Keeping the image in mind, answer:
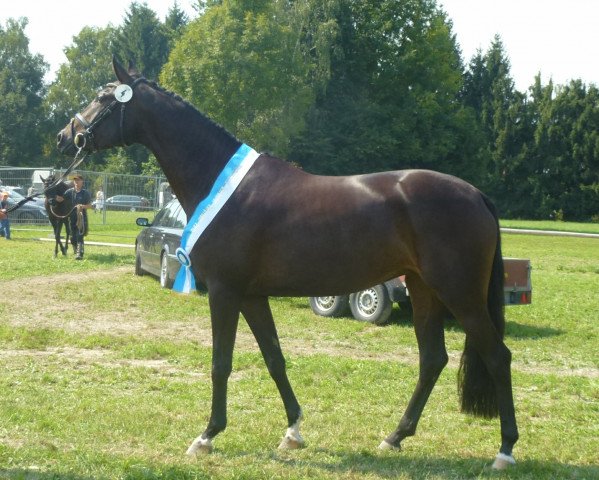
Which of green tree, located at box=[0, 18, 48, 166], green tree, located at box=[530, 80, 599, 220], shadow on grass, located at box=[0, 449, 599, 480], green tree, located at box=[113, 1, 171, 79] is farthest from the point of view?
green tree, located at box=[113, 1, 171, 79]

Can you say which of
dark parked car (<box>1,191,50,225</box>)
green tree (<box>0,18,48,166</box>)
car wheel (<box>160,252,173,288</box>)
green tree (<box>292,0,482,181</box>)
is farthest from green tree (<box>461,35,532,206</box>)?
car wheel (<box>160,252,173,288</box>)

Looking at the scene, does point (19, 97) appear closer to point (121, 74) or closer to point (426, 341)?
point (121, 74)

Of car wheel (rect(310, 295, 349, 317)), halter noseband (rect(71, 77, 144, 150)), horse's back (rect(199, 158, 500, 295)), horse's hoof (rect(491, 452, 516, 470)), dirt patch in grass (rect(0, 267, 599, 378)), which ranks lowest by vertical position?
dirt patch in grass (rect(0, 267, 599, 378))

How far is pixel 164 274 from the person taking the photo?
1482cm

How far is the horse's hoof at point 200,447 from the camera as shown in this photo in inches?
215

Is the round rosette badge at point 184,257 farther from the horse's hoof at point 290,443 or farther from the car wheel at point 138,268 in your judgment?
the car wheel at point 138,268

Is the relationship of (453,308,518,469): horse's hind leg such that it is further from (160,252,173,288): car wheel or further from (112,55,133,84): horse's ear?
(160,252,173,288): car wheel

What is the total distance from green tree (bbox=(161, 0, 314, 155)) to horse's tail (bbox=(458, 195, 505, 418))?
1453 inches

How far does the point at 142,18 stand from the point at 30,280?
200 ft

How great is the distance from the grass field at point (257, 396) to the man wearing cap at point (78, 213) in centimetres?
617

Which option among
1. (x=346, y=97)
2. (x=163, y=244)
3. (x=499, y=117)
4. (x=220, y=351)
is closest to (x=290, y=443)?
(x=220, y=351)

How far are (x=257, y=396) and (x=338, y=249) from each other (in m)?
2.31

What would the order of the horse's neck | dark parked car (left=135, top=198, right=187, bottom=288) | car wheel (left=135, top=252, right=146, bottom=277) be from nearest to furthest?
1. the horse's neck
2. dark parked car (left=135, top=198, right=187, bottom=288)
3. car wheel (left=135, top=252, right=146, bottom=277)

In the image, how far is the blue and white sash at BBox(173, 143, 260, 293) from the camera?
556 centimetres
